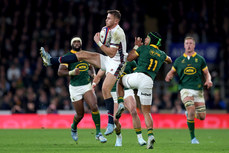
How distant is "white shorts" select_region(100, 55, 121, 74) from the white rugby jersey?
0.11 m

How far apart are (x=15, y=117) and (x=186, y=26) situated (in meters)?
9.59

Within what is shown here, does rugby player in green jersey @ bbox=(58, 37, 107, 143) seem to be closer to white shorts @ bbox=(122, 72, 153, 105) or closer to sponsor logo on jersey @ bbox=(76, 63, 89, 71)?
sponsor logo on jersey @ bbox=(76, 63, 89, 71)

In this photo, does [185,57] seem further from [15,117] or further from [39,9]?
[39,9]

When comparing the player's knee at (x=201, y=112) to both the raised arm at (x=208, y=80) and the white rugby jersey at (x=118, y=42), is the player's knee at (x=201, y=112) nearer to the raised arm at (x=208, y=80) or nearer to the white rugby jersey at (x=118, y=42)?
the raised arm at (x=208, y=80)

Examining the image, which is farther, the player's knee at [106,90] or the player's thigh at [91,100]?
the player's thigh at [91,100]

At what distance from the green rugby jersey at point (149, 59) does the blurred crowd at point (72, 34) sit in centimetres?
986

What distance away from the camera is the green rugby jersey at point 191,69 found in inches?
515

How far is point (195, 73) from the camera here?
1309cm

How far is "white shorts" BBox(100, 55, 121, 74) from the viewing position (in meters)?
11.0

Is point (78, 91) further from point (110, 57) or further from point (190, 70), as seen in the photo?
point (190, 70)

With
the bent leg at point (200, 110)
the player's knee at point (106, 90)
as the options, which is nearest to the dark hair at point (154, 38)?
the player's knee at point (106, 90)

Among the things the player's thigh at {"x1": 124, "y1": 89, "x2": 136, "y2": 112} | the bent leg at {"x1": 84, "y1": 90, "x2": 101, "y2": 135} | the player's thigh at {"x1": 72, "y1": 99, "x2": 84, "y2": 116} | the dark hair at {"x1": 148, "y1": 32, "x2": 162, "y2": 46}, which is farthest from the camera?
the player's thigh at {"x1": 72, "y1": 99, "x2": 84, "y2": 116}

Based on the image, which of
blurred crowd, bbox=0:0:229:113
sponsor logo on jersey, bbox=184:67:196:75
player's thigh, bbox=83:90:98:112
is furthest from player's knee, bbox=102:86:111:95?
blurred crowd, bbox=0:0:229:113

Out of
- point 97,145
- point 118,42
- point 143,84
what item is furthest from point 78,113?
point 118,42
